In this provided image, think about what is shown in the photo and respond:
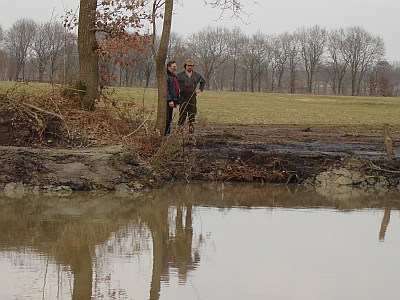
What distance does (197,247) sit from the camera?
8203 millimetres

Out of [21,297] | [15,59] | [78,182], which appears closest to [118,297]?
[21,297]

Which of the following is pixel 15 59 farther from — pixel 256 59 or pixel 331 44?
pixel 331 44

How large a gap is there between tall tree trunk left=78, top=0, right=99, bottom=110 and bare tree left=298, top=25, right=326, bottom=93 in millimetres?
109782

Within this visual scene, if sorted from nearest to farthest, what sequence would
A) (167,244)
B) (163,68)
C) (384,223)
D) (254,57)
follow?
(167,244)
(384,223)
(163,68)
(254,57)

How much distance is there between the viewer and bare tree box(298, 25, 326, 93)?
12850cm

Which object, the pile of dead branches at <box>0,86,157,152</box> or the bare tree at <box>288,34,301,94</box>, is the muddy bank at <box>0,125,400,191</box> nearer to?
the pile of dead branches at <box>0,86,157,152</box>

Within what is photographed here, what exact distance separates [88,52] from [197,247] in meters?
9.58

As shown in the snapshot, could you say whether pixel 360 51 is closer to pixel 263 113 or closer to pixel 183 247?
pixel 263 113

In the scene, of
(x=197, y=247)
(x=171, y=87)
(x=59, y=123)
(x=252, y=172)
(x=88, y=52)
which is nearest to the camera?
(x=197, y=247)

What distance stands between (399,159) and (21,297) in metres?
10.8

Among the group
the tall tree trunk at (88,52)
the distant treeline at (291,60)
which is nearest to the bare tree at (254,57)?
the distant treeline at (291,60)

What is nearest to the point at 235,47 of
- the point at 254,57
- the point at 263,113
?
the point at 254,57

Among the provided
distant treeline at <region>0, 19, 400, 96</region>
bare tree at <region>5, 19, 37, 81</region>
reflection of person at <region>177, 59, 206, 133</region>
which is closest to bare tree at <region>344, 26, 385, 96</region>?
distant treeline at <region>0, 19, 400, 96</region>

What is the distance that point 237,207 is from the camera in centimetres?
1128
